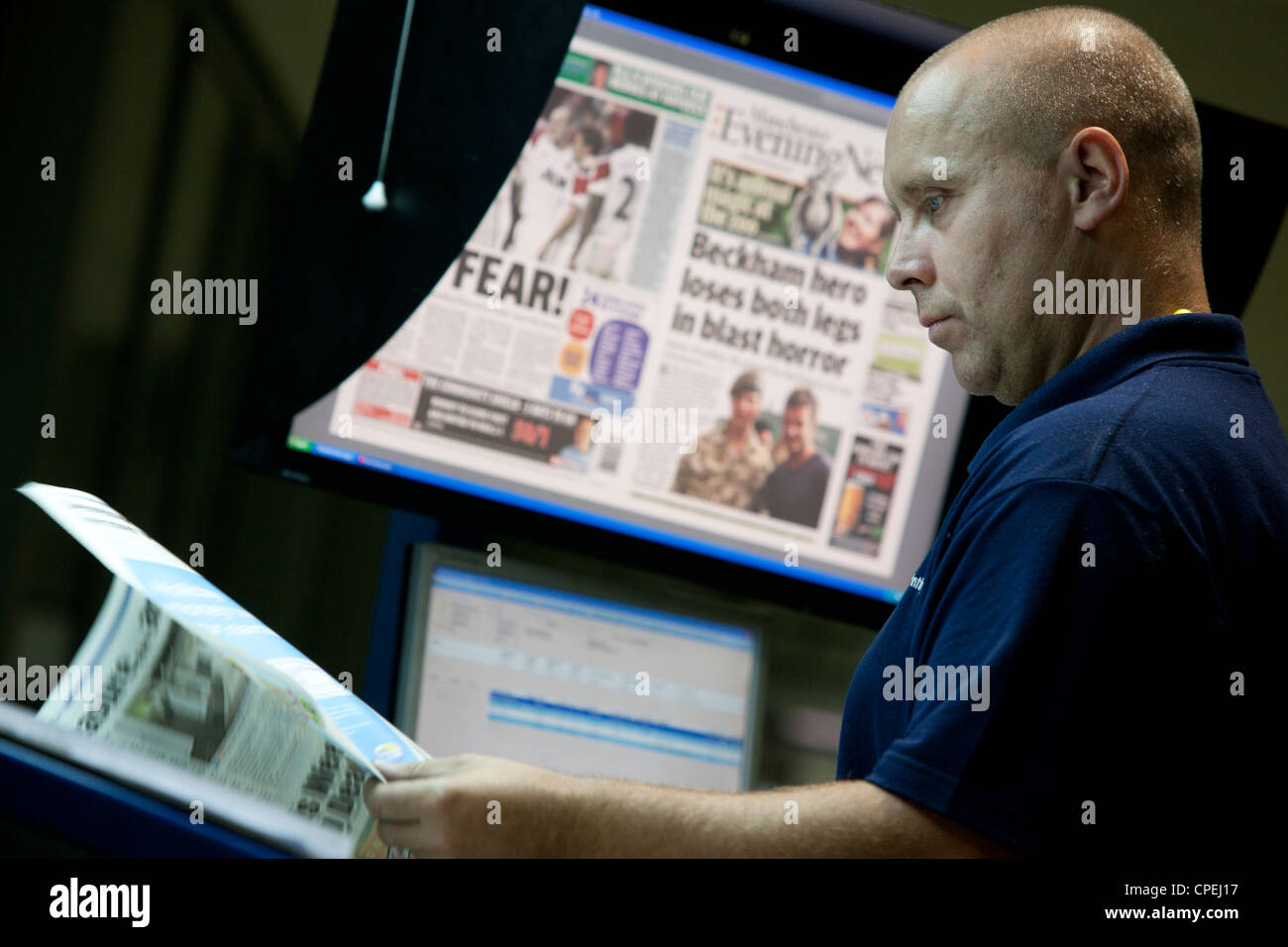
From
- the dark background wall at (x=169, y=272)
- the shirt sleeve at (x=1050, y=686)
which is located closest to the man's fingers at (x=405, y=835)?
the shirt sleeve at (x=1050, y=686)

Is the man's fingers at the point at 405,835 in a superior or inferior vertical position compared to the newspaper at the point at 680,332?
inferior

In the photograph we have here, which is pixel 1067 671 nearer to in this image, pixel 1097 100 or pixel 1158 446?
pixel 1158 446

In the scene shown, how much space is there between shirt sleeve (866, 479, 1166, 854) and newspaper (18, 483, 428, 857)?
32cm

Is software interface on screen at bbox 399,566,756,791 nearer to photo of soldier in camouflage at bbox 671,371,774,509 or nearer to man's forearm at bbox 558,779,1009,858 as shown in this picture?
photo of soldier in camouflage at bbox 671,371,774,509

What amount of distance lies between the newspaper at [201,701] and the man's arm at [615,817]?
0.19ft

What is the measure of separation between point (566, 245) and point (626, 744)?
628mm

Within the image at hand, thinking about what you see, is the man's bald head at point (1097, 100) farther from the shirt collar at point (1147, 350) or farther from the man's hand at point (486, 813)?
the man's hand at point (486, 813)

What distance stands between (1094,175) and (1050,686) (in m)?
0.41

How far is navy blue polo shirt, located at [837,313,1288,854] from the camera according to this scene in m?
0.60

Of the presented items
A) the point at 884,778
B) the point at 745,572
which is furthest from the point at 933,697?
the point at 745,572

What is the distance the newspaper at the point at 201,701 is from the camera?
717 mm

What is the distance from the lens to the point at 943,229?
2.93ft

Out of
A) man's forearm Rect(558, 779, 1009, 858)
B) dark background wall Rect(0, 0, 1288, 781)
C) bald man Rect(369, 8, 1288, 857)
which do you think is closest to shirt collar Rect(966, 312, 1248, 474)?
bald man Rect(369, 8, 1288, 857)
